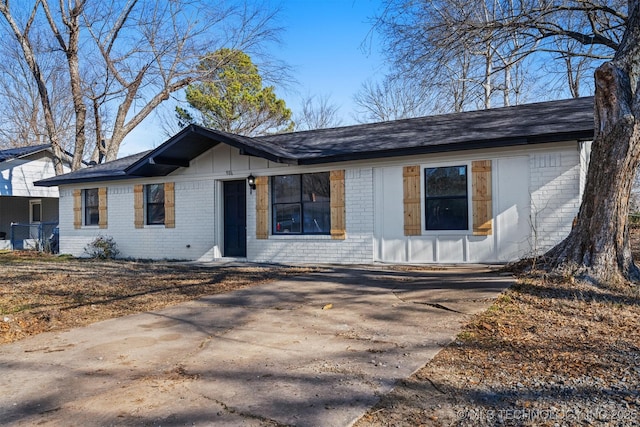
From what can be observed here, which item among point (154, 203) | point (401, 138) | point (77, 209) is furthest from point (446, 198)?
point (77, 209)

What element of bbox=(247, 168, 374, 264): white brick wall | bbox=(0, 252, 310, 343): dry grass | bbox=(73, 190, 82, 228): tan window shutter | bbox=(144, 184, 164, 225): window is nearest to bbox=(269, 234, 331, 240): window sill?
bbox=(247, 168, 374, 264): white brick wall

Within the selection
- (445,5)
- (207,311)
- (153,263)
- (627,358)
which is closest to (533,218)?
(445,5)

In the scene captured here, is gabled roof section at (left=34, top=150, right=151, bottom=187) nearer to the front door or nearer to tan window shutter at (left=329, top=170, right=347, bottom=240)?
the front door

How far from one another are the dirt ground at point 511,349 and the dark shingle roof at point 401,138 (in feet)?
11.0

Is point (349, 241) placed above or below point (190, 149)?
below

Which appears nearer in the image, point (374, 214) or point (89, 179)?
point (374, 214)

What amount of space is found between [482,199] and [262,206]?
17.1 feet

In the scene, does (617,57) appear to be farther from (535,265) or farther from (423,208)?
(423,208)

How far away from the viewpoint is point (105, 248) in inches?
566

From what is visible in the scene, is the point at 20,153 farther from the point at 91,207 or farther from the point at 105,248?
the point at 105,248

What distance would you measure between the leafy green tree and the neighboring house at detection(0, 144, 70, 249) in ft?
25.7

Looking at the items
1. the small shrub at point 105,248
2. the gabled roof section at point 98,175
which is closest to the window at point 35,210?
the gabled roof section at point 98,175

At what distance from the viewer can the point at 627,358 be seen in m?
3.97

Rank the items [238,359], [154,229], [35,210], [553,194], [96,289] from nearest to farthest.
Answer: [238,359]
[96,289]
[553,194]
[154,229]
[35,210]
